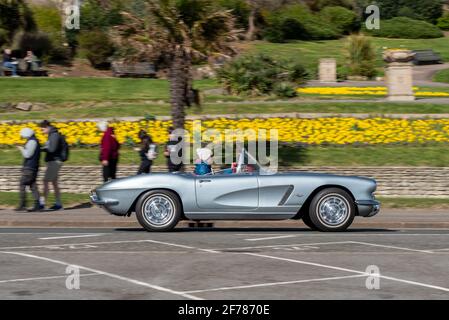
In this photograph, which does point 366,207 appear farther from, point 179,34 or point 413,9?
point 413,9

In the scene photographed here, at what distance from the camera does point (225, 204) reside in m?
15.5

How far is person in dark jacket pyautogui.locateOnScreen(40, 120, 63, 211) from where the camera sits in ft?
64.2

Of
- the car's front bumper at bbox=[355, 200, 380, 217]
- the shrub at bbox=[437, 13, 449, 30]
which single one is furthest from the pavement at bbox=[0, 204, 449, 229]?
the shrub at bbox=[437, 13, 449, 30]

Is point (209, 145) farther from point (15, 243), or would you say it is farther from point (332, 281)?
point (332, 281)

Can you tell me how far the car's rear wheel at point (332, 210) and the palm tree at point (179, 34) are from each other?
742 cm

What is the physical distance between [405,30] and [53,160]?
156 feet

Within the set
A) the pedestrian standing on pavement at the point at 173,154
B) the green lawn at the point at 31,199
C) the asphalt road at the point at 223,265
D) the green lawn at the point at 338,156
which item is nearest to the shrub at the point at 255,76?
the green lawn at the point at 338,156

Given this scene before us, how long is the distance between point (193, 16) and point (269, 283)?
1259 cm

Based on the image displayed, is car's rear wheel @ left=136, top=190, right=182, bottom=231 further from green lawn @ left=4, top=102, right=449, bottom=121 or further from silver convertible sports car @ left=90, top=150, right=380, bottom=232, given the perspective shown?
green lawn @ left=4, top=102, right=449, bottom=121

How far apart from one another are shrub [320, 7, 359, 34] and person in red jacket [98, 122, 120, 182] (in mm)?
43523

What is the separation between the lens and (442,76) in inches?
1831

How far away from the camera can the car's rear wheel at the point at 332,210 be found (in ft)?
50.9

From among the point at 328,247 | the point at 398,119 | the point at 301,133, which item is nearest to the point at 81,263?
the point at 328,247

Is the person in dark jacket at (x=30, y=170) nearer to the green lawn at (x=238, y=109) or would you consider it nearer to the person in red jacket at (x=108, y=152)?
the person in red jacket at (x=108, y=152)
